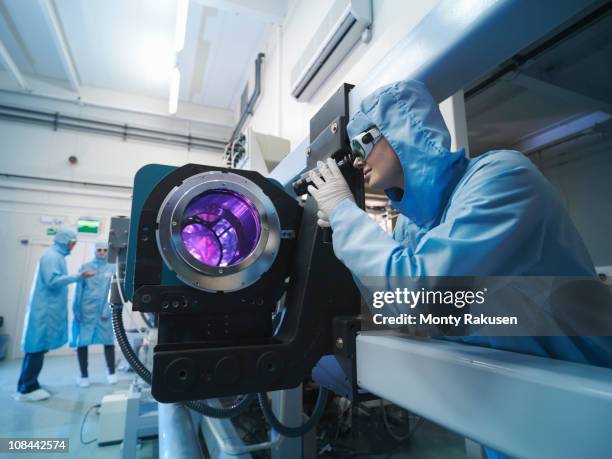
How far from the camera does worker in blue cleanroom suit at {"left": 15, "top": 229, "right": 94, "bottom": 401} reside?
2.96 m

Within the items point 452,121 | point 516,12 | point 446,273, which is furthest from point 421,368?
point 452,121

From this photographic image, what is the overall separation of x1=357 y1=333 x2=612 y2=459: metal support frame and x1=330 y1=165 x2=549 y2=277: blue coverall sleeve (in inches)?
4.7

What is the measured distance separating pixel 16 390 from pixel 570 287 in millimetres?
4326

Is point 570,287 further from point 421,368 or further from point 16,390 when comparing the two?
point 16,390

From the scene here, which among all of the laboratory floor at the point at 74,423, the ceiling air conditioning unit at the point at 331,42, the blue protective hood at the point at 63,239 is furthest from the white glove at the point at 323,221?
the blue protective hood at the point at 63,239

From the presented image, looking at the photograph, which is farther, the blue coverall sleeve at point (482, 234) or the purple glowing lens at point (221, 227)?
the purple glowing lens at point (221, 227)

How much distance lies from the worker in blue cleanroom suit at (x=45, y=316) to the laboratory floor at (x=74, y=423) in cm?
19

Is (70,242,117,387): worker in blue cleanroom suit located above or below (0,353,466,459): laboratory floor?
above

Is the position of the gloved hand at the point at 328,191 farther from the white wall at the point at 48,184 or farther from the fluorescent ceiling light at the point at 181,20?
the white wall at the point at 48,184

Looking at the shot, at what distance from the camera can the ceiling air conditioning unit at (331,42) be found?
1.79 m

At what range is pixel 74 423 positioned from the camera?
96.3 inches

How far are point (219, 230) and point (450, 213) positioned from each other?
0.62 meters

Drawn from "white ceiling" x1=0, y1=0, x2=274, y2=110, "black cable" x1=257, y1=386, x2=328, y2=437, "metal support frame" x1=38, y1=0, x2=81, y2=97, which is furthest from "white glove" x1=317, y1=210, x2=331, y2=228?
"metal support frame" x1=38, y1=0, x2=81, y2=97

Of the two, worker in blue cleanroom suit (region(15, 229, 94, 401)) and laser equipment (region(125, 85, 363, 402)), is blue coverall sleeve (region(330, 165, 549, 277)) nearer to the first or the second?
laser equipment (region(125, 85, 363, 402))
